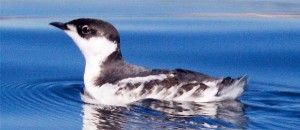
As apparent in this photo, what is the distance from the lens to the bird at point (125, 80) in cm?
984

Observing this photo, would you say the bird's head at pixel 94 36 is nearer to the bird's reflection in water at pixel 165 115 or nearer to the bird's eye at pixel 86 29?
the bird's eye at pixel 86 29

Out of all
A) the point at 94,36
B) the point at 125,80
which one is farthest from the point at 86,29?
the point at 125,80

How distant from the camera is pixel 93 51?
420 inches

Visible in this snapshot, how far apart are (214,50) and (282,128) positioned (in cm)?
416

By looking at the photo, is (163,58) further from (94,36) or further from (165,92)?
(165,92)

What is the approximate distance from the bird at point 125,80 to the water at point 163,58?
0.12 m

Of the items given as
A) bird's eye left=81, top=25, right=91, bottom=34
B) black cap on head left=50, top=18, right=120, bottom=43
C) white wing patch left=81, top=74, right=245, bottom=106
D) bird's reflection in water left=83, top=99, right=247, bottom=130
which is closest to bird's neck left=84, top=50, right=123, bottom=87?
black cap on head left=50, top=18, right=120, bottom=43

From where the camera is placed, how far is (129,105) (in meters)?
9.80

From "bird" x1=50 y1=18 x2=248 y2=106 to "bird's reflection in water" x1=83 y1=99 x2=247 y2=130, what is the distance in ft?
0.34

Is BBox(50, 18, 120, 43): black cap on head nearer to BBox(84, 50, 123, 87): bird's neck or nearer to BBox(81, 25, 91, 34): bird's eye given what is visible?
BBox(81, 25, 91, 34): bird's eye

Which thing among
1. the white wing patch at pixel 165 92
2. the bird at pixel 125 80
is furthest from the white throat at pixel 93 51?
the white wing patch at pixel 165 92

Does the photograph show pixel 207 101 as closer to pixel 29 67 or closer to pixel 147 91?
pixel 147 91

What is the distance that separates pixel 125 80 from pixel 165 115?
956mm

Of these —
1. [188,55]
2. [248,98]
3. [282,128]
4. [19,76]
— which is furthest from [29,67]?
[282,128]
